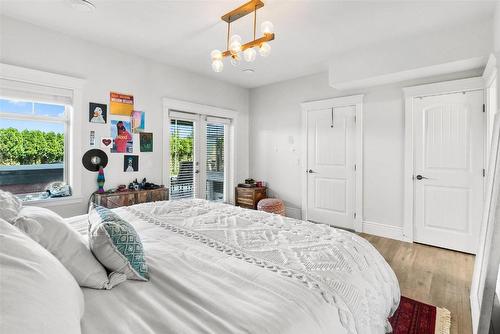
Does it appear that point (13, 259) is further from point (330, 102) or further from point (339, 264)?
point (330, 102)

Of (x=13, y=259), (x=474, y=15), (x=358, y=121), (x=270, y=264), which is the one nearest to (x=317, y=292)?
(x=270, y=264)

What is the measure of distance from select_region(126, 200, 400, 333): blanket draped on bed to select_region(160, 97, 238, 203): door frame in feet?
6.58

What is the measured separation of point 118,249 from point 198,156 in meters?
3.49

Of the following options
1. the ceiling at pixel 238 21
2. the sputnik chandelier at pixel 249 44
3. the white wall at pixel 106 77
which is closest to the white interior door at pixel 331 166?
the ceiling at pixel 238 21

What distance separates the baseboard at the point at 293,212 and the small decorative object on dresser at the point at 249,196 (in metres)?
0.52

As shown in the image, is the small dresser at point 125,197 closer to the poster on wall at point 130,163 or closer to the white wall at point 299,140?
the poster on wall at point 130,163

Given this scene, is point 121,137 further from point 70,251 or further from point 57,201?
point 70,251

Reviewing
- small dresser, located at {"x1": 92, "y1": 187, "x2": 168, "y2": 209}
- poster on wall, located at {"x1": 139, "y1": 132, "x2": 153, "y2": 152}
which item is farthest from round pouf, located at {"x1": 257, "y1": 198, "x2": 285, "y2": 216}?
poster on wall, located at {"x1": 139, "y1": 132, "x2": 153, "y2": 152}

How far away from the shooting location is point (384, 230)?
150 inches

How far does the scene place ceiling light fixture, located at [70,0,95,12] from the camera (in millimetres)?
2346

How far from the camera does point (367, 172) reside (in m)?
3.97

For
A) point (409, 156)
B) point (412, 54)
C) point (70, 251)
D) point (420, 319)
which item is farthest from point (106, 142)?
point (409, 156)

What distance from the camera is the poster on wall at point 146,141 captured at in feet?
12.2

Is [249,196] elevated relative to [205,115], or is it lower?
lower
